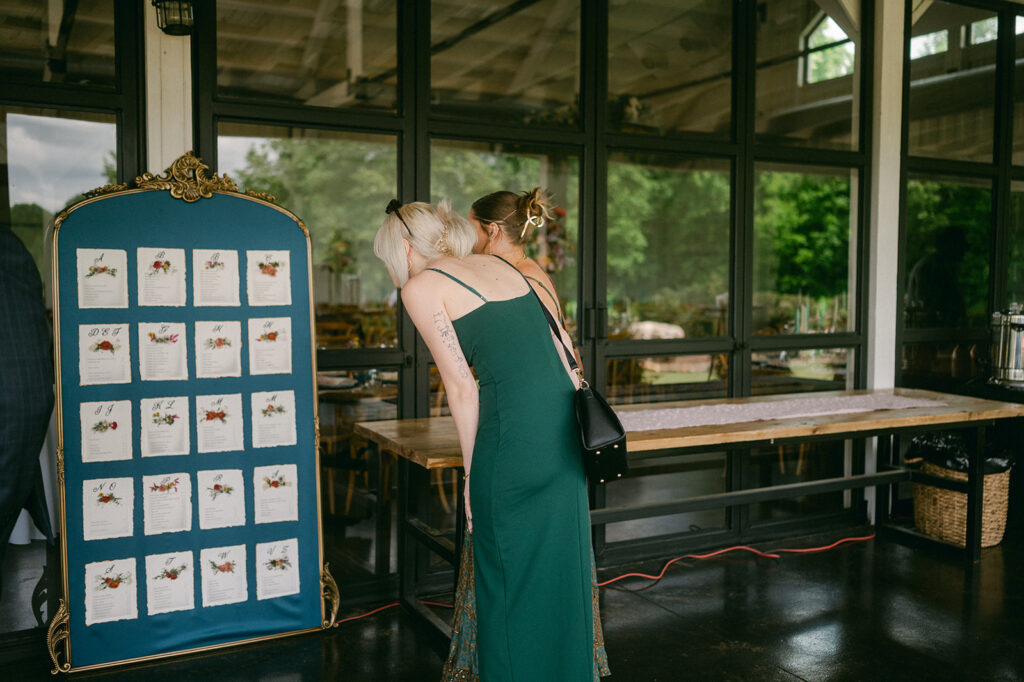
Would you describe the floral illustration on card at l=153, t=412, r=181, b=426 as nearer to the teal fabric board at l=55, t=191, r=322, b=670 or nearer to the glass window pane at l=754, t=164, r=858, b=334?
the teal fabric board at l=55, t=191, r=322, b=670

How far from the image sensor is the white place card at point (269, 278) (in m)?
3.50

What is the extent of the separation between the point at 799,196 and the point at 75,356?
6.10 metres

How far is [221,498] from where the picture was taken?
11.2 feet

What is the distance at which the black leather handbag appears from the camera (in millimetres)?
2463

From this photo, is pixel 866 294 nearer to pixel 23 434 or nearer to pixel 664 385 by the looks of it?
pixel 664 385

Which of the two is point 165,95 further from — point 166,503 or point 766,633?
point 766,633

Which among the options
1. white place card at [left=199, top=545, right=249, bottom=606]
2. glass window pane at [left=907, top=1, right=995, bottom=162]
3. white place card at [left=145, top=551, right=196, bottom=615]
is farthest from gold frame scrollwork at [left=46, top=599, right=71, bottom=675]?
glass window pane at [left=907, top=1, right=995, bottom=162]

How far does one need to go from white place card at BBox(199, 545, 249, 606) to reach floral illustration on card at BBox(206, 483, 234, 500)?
0.21m

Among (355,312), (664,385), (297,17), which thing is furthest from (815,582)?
(355,312)

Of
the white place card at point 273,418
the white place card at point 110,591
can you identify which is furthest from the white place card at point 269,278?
the white place card at point 110,591

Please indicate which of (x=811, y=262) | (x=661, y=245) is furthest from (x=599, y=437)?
(x=661, y=245)

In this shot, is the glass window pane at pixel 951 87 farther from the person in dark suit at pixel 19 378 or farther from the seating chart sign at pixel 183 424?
the person in dark suit at pixel 19 378

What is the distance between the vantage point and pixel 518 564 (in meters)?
2.49

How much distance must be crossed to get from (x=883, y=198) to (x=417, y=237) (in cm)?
376
